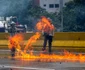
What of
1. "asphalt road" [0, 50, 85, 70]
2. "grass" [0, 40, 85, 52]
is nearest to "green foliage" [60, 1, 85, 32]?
"grass" [0, 40, 85, 52]

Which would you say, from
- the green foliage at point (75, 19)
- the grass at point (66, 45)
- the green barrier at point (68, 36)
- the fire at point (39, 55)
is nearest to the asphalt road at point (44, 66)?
the fire at point (39, 55)

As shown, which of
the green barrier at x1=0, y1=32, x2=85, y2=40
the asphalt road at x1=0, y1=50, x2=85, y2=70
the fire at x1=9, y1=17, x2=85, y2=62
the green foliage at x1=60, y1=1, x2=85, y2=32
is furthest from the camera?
the green foliage at x1=60, y1=1, x2=85, y2=32

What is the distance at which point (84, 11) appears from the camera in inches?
704

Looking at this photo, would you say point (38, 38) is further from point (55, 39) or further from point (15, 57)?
point (15, 57)

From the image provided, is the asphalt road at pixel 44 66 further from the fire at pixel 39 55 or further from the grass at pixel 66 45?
the grass at pixel 66 45

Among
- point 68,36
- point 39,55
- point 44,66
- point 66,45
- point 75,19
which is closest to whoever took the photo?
point 44,66

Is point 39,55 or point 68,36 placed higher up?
point 68,36

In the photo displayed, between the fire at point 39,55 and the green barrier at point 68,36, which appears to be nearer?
the fire at point 39,55

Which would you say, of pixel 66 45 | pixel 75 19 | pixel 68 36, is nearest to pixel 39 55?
pixel 66 45

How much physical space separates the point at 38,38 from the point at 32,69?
23.7 feet

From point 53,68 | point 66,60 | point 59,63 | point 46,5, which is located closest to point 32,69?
point 53,68

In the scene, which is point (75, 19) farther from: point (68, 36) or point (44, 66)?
point (44, 66)

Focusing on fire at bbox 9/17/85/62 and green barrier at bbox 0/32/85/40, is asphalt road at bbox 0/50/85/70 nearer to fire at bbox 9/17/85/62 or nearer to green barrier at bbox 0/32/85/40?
fire at bbox 9/17/85/62

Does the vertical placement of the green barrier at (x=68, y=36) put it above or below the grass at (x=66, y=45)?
above
